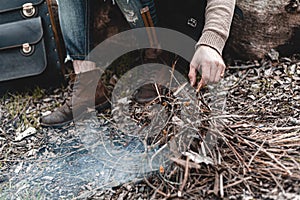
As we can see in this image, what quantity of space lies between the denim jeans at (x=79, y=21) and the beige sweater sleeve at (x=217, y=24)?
0.39 metres

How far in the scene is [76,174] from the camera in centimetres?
146

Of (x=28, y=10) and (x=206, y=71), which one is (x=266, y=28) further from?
(x=28, y=10)

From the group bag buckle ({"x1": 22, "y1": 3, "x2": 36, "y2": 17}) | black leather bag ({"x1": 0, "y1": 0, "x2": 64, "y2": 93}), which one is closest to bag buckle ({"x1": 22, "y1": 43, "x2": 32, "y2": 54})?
black leather bag ({"x1": 0, "y1": 0, "x2": 64, "y2": 93})

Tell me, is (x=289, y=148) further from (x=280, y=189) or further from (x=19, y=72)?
(x=19, y=72)

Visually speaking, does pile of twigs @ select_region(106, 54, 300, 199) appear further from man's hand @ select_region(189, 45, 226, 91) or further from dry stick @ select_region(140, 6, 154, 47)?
dry stick @ select_region(140, 6, 154, 47)

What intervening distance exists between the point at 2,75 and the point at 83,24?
21.5 inches

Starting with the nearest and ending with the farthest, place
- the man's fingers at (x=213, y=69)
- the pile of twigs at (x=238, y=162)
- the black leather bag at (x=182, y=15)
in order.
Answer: the pile of twigs at (x=238, y=162)
the man's fingers at (x=213, y=69)
the black leather bag at (x=182, y=15)

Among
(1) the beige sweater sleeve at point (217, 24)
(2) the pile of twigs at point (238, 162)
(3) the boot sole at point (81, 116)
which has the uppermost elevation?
(1) the beige sweater sleeve at point (217, 24)

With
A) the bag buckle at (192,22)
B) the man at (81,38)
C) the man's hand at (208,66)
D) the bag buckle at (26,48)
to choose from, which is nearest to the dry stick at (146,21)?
the man at (81,38)

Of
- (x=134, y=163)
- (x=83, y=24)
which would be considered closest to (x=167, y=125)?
(x=134, y=163)

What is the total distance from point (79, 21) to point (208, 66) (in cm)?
75

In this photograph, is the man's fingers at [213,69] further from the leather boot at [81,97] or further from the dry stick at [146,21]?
the leather boot at [81,97]

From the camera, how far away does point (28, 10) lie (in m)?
1.98

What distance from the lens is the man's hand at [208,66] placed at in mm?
1232
